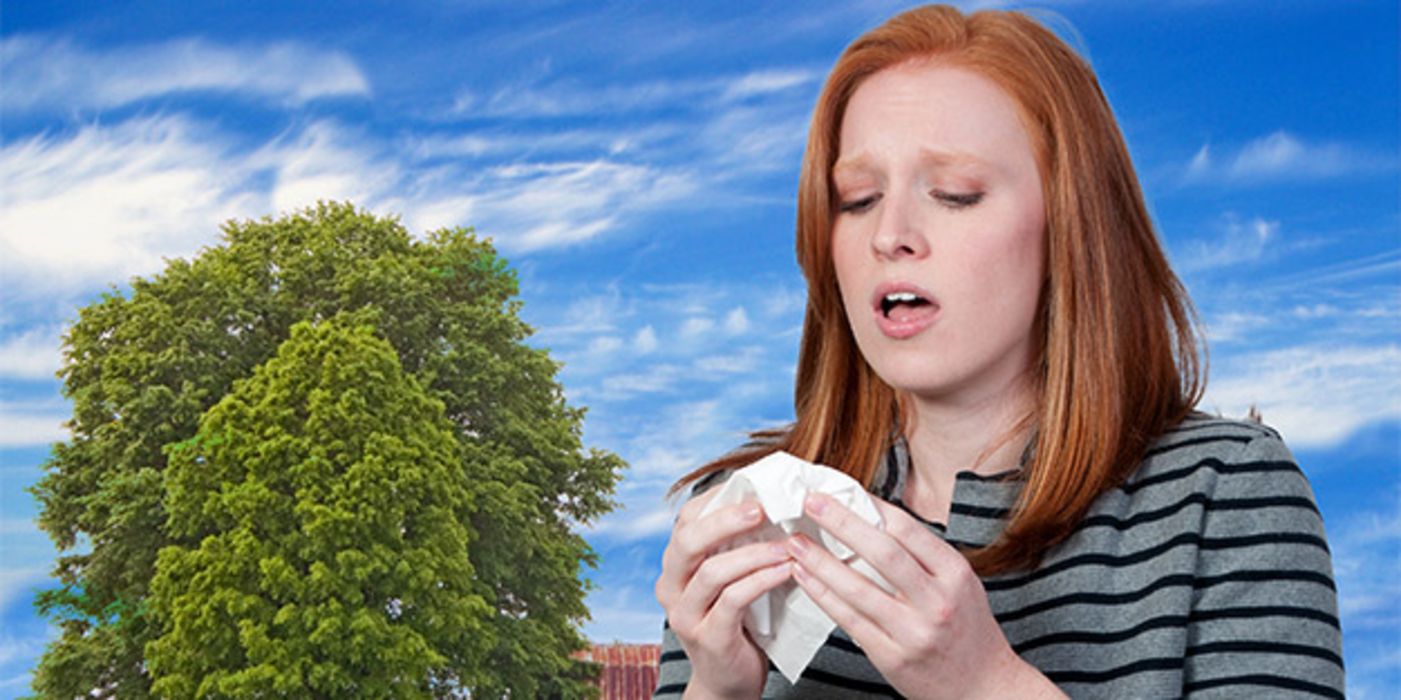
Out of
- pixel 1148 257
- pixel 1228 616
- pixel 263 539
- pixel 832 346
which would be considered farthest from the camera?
pixel 263 539

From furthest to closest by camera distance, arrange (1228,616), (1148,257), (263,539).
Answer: (263,539) → (1148,257) → (1228,616)

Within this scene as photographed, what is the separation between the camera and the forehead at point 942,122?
1893 millimetres

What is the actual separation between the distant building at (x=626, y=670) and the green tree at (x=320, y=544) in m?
5.17

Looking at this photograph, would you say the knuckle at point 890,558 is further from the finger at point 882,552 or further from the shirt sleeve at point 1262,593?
the shirt sleeve at point 1262,593

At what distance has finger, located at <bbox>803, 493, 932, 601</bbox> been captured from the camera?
1456 mm

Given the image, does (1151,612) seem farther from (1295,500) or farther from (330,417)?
(330,417)

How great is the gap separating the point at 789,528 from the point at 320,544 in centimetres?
1412

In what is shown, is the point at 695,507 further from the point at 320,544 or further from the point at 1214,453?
the point at 320,544

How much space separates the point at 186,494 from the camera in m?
15.6

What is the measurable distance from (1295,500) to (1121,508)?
193 millimetres

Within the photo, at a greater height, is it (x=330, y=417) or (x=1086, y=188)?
(x=330, y=417)

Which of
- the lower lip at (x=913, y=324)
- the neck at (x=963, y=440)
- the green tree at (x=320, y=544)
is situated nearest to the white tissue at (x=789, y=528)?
the lower lip at (x=913, y=324)

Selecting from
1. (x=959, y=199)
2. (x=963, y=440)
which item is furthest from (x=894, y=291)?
(x=963, y=440)

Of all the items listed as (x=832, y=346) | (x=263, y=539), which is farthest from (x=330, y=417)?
(x=832, y=346)
